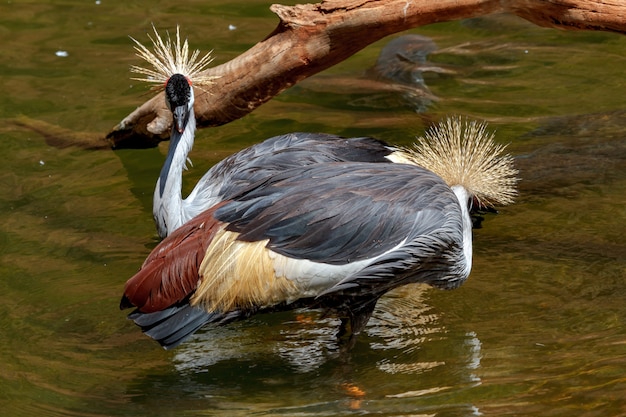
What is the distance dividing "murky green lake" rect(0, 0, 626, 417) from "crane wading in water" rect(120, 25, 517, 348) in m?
0.23

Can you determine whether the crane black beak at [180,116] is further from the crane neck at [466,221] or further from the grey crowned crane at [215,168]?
the crane neck at [466,221]

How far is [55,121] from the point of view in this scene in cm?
652

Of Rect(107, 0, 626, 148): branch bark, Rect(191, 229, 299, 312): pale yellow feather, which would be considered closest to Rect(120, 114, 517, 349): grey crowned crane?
Rect(191, 229, 299, 312): pale yellow feather

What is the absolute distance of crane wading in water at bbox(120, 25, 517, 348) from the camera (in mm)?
3916

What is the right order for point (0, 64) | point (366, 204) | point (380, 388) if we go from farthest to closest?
point (0, 64) → point (366, 204) → point (380, 388)

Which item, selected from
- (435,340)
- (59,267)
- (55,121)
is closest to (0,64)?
(55,121)

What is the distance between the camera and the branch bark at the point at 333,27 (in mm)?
4680

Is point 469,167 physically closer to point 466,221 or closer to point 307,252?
point 466,221

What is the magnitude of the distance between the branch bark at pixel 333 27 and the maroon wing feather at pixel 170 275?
126 centimetres

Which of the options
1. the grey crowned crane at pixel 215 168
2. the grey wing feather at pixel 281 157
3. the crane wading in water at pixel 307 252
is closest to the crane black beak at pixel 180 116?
the grey crowned crane at pixel 215 168

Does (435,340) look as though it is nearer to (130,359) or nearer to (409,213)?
(409,213)

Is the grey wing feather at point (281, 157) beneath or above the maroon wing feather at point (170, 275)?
above

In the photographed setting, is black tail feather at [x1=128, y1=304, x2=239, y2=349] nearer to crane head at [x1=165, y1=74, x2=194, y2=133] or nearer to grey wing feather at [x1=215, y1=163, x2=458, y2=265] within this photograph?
grey wing feather at [x1=215, y1=163, x2=458, y2=265]

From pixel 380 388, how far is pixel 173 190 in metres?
1.60
